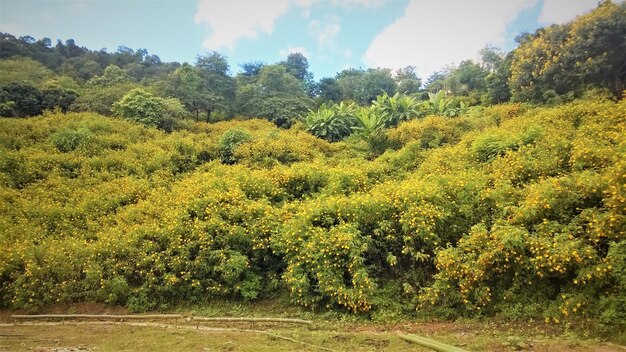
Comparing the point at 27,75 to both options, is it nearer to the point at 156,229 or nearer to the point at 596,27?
the point at 156,229

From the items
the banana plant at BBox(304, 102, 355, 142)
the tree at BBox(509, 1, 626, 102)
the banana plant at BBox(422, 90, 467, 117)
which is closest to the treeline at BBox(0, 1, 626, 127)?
the tree at BBox(509, 1, 626, 102)

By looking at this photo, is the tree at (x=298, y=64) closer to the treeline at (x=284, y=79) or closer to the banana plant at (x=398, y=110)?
the treeline at (x=284, y=79)

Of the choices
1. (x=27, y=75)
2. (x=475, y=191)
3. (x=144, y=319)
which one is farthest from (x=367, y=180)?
(x=27, y=75)

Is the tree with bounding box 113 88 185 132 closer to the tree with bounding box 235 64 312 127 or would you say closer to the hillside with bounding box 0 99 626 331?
the tree with bounding box 235 64 312 127

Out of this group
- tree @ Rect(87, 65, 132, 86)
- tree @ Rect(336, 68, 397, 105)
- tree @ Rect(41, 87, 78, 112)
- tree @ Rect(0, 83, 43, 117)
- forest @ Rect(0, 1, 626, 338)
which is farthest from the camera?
tree @ Rect(336, 68, 397, 105)

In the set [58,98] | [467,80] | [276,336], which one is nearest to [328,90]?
[467,80]

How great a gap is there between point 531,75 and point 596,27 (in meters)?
2.06

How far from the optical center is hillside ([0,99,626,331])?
534 centimetres

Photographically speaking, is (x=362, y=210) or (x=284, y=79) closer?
(x=362, y=210)

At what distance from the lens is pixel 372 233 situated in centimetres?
694

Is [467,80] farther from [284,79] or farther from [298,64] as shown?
[298,64]

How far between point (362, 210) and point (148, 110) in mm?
11130

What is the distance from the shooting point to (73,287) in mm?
6797

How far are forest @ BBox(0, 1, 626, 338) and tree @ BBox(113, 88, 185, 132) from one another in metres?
1.07
